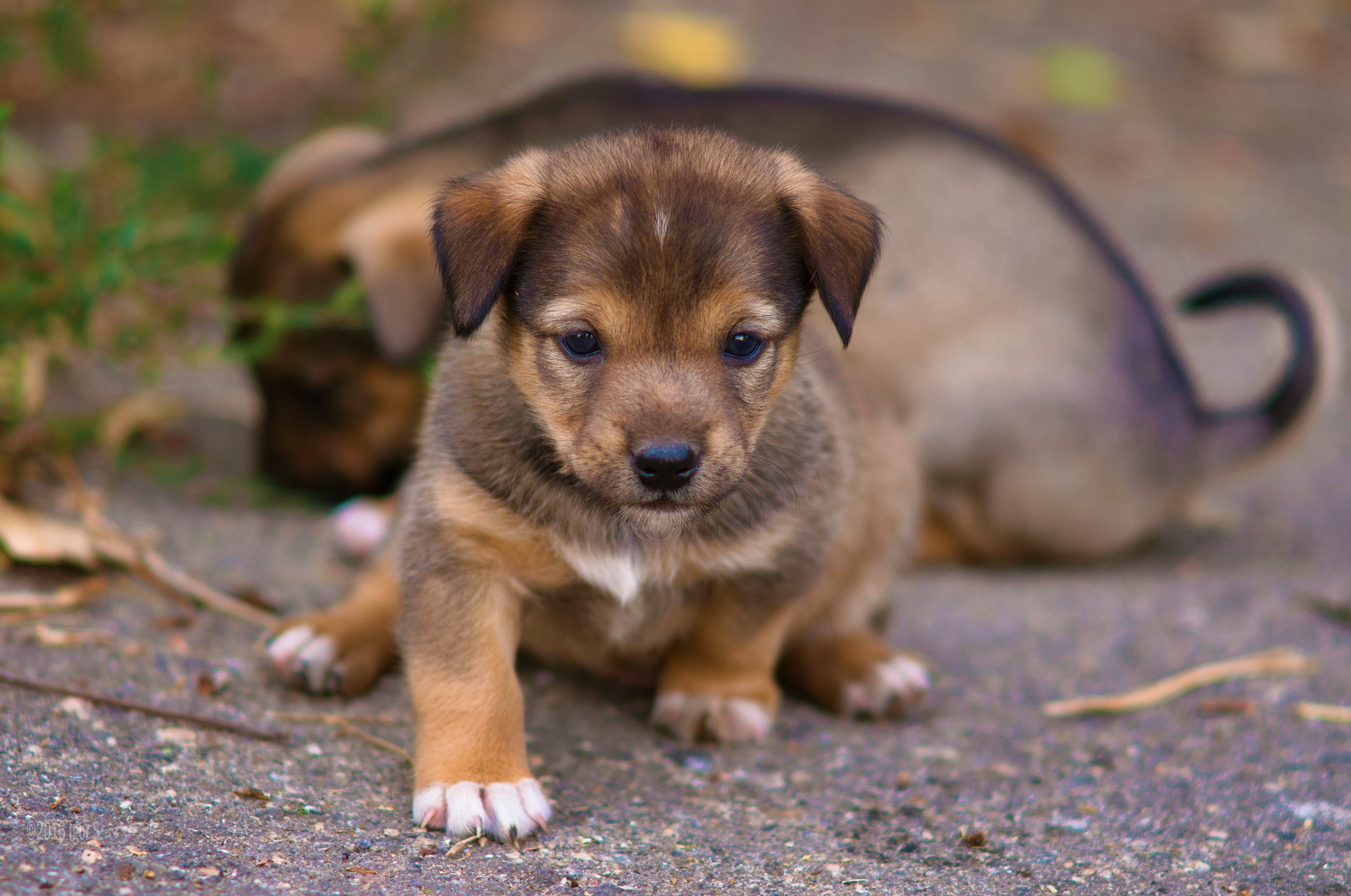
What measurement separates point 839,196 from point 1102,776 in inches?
70.2

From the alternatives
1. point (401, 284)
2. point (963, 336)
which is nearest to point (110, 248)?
point (401, 284)

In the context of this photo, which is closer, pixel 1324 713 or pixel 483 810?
pixel 483 810

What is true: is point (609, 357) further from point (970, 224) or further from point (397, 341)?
point (970, 224)

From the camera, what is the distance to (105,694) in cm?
360

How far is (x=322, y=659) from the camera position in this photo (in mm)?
3934

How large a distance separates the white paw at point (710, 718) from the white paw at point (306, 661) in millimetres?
948

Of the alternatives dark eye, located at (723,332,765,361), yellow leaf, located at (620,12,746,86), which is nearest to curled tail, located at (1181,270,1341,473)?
dark eye, located at (723,332,765,361)

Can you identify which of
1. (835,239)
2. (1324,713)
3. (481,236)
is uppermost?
(835,239)

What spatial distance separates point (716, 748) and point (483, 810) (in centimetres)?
95

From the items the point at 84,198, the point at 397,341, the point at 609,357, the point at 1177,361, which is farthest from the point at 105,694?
the point at 1177,361

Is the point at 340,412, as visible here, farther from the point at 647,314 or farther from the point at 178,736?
the point at 647,314

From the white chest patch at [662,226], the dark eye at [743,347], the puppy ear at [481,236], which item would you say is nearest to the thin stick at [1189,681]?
the dark eye at [743,347]

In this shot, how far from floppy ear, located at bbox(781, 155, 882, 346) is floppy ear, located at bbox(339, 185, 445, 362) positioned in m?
2.16

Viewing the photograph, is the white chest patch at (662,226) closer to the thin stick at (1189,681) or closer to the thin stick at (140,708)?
the thin stick at (140,708)
